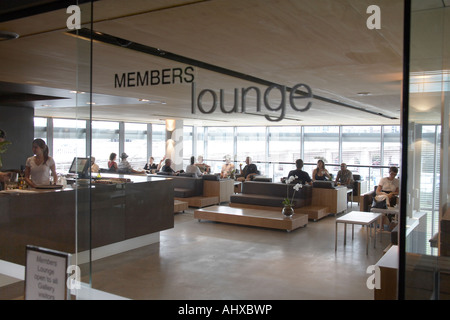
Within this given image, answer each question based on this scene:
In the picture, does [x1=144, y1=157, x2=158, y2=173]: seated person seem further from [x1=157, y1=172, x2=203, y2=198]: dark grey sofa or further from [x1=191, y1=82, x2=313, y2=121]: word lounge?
[x1=157, y1=172, x2=203, y2=198]: dark grey sofa

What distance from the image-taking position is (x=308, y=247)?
5.80 meters

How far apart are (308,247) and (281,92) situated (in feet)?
11.0

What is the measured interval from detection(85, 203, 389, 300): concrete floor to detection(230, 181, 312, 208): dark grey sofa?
1359mm

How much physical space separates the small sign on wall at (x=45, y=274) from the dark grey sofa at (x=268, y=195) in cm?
601

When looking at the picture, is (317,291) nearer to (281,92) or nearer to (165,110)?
(281,92)

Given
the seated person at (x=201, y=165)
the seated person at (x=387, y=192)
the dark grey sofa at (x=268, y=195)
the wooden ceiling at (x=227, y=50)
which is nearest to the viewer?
the wooden ceiling at (x=227, y=50)

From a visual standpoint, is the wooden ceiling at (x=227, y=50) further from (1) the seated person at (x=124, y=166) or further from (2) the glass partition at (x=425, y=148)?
(1) the seated person at (x=124, y=166)

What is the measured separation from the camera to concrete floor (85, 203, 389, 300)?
3.84m

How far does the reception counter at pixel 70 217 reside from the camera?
3.07 metres

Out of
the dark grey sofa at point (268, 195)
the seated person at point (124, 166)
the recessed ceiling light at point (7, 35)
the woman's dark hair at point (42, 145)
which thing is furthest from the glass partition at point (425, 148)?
the dark grey sofa at point (268, 195)

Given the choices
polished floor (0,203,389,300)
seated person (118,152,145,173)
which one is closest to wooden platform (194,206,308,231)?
polished floor (0,203,389,300)

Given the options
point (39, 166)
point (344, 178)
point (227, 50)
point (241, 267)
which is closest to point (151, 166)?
point (39, 166)

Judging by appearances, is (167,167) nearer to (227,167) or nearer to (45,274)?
(227,167)
